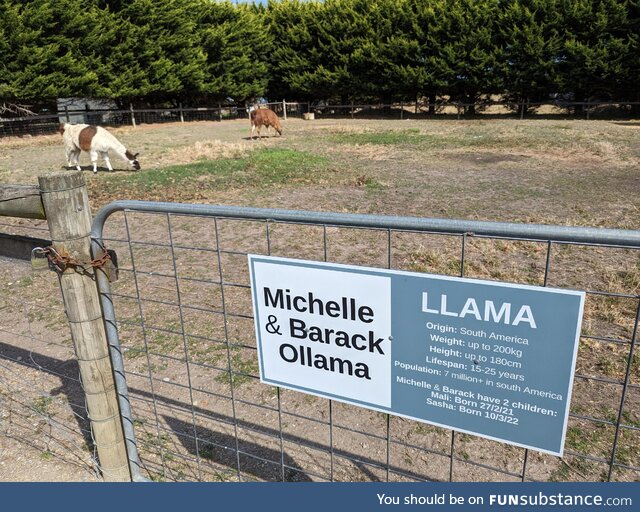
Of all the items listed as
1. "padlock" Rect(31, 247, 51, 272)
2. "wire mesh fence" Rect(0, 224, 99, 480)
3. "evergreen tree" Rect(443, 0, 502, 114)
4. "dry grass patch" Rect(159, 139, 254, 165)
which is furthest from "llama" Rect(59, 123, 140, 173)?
"evergreen tree" Rect(443, 0, 502, 114)

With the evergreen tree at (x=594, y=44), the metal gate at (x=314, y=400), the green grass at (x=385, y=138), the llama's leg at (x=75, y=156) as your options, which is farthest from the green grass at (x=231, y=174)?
the evergreen tree at (x=594, y=44)

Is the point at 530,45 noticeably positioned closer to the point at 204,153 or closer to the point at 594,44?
the point at 594,44

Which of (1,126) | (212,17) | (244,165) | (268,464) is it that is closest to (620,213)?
(268,464)

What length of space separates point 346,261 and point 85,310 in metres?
3.75

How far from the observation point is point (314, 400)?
11.1 feet

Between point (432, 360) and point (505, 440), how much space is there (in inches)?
14.9

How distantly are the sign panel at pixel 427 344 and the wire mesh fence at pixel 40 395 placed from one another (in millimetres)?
1612

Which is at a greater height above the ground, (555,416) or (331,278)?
(331,278)

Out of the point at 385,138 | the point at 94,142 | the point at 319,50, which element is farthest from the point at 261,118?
the point at 319,50

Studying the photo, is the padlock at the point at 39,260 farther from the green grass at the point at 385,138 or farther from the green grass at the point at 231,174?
the green grass at the point at 385,138

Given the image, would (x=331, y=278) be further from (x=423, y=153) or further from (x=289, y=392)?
(x=423, y=153)

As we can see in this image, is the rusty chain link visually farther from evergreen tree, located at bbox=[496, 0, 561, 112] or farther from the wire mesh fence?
evergreen tree, located at bbox=[496, 0, 561, 112]

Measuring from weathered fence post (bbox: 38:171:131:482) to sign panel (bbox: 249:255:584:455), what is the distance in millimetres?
918

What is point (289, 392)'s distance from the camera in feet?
11.5
